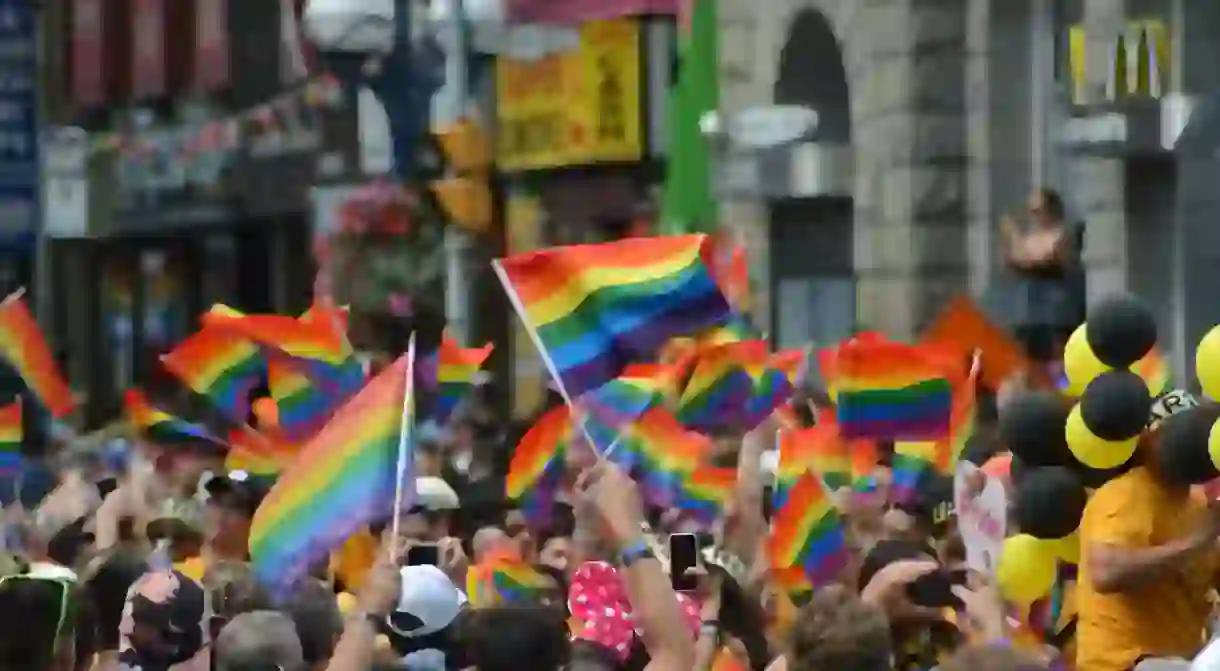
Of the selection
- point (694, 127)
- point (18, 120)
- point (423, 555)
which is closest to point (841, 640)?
point (423, 555)

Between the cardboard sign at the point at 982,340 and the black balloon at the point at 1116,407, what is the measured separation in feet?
9.63

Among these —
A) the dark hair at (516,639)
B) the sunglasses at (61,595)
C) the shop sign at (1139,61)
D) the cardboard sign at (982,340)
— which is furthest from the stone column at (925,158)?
the dark hair at (516,639)

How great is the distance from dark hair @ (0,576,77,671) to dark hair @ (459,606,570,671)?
992 mm

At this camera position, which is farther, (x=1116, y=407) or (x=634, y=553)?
(x=1116, y=407)

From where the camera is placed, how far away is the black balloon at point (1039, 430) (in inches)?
302

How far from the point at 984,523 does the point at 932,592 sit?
629 millimetres

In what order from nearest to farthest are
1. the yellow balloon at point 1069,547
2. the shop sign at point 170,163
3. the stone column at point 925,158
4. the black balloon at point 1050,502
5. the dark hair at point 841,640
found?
the dark hair at point 841,640 < the black balloon at point 1050,502 < the yellow balloon at point 1069,547 < the stone column at point 925,158 < the shop sign at point 170,163

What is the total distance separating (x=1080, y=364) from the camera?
25.4 feet

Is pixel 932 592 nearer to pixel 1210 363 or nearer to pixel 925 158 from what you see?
pixel 1210 363

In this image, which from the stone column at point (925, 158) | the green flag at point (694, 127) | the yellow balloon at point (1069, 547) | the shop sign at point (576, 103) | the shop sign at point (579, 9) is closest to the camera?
the yellow balloon at point (1069, 547)

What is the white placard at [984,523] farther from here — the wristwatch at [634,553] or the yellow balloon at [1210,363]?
the wristwatch at [634,553]

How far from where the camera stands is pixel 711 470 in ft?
31.3

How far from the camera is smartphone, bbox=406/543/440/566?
920 centimetres

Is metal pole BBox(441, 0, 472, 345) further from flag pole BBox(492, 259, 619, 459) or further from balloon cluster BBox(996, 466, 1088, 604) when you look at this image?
balloon cluster BBox(996, 466, 1088, 604)
